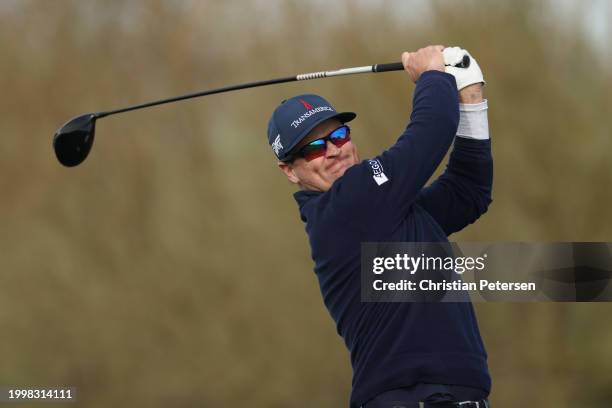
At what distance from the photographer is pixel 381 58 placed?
6402 mm

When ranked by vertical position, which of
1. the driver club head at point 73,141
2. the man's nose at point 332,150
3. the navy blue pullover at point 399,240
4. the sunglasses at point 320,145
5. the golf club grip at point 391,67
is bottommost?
the navy blue pullover at point 399,240

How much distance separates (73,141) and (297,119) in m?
1.17

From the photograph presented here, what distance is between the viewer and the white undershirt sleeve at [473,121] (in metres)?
2.56

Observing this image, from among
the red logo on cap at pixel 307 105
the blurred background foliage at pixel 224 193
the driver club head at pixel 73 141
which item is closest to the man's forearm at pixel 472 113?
the red logo on cap at pixel 307 105

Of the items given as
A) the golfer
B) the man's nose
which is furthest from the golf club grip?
the man's nose

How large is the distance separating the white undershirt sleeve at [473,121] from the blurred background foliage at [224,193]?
3566 millimetres

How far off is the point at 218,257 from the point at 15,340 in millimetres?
1544

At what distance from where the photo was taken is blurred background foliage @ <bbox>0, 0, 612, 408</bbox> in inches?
241

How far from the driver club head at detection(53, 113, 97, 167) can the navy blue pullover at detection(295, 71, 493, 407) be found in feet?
4.16

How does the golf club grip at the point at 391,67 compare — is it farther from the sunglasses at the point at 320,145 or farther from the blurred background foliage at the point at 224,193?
the blurred background foliage at the point at 224,193

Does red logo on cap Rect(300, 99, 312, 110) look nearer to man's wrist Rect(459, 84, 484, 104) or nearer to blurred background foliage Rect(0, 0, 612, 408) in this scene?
man's wrist Rect(459, 84, 484, 104)

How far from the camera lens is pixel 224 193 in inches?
267

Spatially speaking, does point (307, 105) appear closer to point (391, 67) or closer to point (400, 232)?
point (391, 67)

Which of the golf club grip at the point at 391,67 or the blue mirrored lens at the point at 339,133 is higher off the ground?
the golf club grip at the point at 391,67
